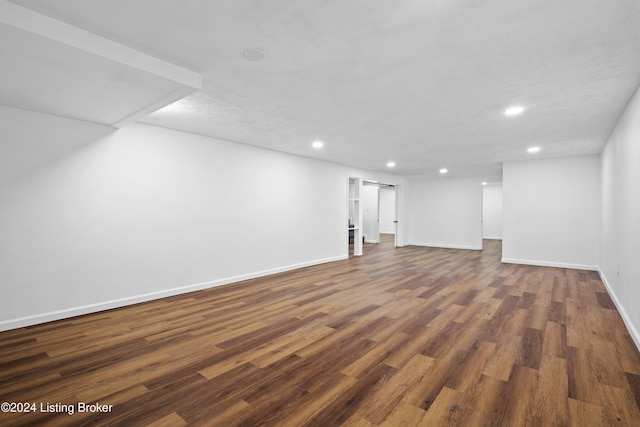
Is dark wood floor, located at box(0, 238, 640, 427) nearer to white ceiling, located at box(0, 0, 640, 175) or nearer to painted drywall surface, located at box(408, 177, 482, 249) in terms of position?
white ceiling, located at box(0, 0, 640, 175)

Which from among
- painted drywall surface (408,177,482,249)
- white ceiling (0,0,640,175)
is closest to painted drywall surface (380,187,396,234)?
painted drywall surface (408,177,482,249)

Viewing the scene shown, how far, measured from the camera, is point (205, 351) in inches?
106

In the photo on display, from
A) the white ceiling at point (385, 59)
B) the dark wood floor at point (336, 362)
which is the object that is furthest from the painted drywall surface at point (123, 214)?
the white ceiling at point (385, 59)

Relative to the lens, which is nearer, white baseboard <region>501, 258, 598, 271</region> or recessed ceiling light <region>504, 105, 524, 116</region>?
recessed ceiling light <region>504, 105, 524, 116</region>

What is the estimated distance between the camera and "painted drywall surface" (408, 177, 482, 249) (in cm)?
989

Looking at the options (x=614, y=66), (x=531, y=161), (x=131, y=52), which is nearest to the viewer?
(x=131, y=52)

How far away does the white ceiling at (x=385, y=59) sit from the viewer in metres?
1.82

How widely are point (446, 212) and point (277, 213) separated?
690 cm

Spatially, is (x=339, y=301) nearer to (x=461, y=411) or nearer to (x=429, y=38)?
(x=461, y=411)

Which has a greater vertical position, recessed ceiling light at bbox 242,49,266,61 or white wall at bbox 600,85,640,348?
recessed ceiling light at bbox 242,49,266,61

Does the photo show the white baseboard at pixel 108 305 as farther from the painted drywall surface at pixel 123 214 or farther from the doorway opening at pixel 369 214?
the doorway opening at pixel 369 214

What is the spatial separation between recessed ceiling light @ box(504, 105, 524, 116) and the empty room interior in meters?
0.04

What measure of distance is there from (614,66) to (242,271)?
18.0 feet

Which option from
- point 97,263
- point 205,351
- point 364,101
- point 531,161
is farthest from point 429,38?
point 531,161
